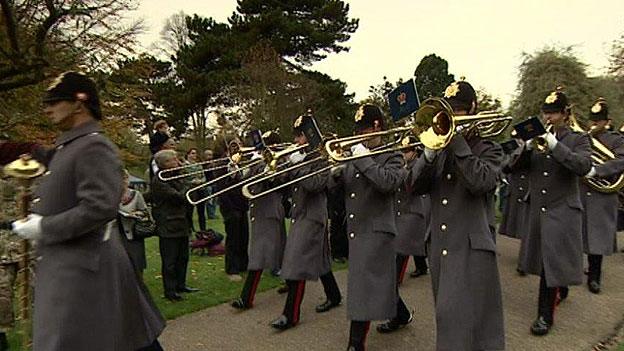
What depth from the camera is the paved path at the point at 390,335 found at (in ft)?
18.7

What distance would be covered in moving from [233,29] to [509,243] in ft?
78.0

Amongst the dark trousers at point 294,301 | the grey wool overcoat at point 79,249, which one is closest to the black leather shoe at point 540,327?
the dark trousers at point 294,301

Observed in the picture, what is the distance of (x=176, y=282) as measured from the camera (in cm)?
777

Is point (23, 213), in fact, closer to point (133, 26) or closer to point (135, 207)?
point (135, 207)

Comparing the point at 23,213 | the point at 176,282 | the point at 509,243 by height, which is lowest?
the point at 509,243

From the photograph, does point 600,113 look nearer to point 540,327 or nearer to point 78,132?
point 540,327

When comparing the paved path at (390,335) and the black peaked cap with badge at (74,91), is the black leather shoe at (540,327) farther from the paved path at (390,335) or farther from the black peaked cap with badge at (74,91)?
the black peaked cap with badge at (74,91)

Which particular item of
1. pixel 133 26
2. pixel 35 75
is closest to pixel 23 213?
pixel 35 75

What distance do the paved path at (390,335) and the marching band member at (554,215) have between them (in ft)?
1.07

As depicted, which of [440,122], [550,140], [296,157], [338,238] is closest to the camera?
[440,122]

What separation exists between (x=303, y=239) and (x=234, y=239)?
2774 mm

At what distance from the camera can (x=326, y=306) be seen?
22.8 ft

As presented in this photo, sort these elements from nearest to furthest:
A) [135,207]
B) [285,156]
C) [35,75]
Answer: [135,207]
[285,156]
[35,75]

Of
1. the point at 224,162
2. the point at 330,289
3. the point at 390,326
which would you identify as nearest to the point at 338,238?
the point at 224,162
